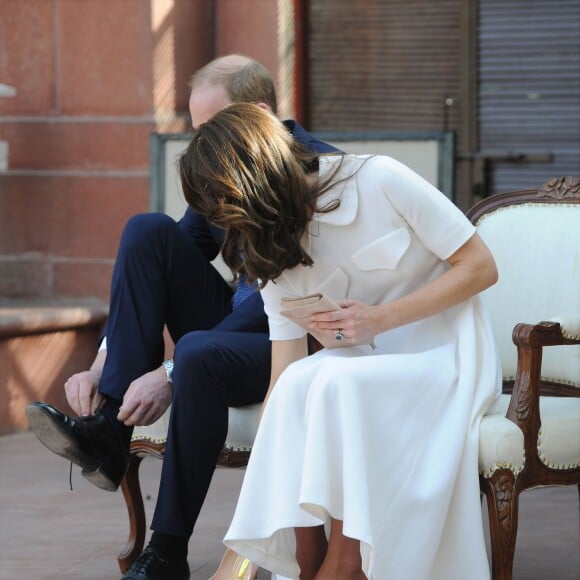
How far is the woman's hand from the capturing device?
2.68 m

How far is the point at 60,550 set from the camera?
379 cm

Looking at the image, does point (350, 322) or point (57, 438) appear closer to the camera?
point (350, 322)

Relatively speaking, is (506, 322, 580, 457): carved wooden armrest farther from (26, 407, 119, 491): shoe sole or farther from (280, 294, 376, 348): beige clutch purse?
(26, 407, 119, 491): shoe sole

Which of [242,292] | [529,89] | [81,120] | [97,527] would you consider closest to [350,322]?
[242,292]

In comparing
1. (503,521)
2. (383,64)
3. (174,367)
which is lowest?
(503,521)

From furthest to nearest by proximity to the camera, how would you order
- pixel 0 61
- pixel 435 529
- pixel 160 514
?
pixel 0 61 → pixel 160 514 → pixel 435 529

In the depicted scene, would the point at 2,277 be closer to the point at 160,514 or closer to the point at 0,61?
the point at 0,61

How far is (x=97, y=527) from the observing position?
4102 millimetres

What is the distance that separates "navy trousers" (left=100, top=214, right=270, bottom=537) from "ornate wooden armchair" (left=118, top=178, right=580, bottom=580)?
127mm

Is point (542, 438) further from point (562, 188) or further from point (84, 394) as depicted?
point (84, 394)

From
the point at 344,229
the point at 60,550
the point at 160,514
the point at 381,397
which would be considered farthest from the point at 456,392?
the point at 60,550

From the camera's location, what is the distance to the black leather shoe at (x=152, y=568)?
2.99 meters

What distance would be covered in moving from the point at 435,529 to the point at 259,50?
12.7ft

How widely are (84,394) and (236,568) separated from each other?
0.59m
